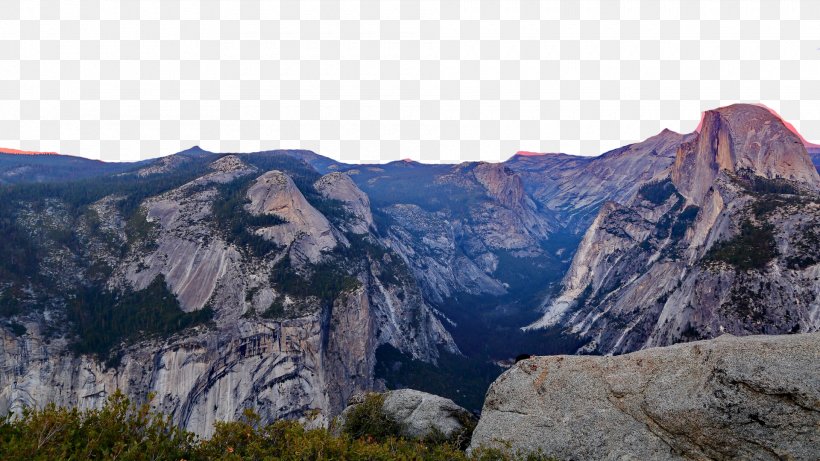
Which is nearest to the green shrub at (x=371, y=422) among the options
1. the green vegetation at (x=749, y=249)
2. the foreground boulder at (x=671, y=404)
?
the foreground boulder at (x=671, y=404)

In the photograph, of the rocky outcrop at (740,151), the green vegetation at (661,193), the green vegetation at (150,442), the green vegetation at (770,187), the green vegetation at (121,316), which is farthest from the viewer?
the green vegetation at (661,193)

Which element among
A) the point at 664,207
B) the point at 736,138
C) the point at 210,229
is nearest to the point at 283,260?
the point at 210,229

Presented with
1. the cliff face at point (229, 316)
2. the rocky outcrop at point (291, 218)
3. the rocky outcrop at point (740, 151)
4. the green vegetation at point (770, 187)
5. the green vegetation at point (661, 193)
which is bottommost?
the cliff face at point (229, 316)

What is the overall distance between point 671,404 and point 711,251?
314ft

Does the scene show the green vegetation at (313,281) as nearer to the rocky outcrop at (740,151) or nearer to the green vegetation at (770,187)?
the green vegetation at (770,187)

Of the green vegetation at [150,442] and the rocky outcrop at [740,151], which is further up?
the rocky outcrop at [740,151]

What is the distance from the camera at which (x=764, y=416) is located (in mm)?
19828

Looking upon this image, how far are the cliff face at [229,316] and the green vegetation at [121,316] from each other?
142cm

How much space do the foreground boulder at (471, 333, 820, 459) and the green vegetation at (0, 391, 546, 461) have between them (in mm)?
2827

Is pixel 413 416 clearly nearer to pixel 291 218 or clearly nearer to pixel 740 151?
pixel 291 218

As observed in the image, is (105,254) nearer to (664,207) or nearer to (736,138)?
(664,207)

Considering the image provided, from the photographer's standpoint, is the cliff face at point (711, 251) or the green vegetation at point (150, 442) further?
the cliff face at point (711, 251)

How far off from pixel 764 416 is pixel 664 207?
18927 cm

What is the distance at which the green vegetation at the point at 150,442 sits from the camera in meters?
18.4
